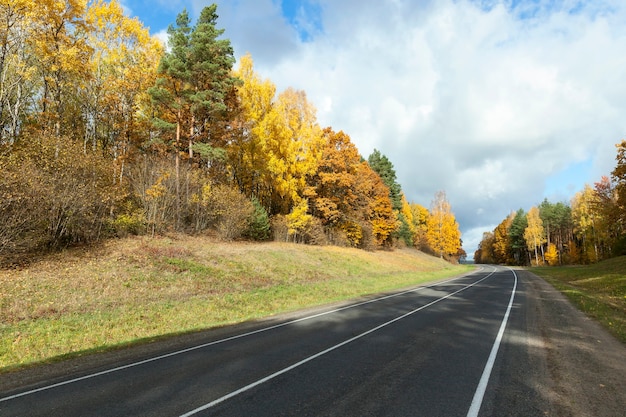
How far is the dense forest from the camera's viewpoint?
16.3 metres

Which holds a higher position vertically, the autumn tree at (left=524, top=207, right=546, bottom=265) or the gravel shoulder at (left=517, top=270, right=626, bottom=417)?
the autumn tree at (left=524, top=207, right=546, bottom=265)

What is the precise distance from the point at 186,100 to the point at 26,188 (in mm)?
14351

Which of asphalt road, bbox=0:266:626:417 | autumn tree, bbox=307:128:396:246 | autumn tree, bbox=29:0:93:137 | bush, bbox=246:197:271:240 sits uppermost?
autumn tree, bbox=29:0:93:137

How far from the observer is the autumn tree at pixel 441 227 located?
235 feet

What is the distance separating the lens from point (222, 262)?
21.0 m

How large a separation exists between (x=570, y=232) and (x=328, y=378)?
103 m

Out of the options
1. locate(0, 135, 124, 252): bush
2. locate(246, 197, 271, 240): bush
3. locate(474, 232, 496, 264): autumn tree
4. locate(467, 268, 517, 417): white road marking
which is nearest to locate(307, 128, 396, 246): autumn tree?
locate(246, 197, 271, 240): bush

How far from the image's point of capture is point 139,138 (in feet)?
94.6

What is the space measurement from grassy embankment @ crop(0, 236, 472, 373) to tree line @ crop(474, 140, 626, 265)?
3404cm

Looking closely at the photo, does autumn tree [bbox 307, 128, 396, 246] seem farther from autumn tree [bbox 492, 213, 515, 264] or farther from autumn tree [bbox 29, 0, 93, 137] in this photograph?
autumn tree [bbox 492, 213, 515, 264]

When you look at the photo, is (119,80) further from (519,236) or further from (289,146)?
(519,236)

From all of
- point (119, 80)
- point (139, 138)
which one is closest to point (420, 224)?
point (139, 138)

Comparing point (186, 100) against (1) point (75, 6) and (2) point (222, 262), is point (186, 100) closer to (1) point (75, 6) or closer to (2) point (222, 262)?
(1) point (75, 6)

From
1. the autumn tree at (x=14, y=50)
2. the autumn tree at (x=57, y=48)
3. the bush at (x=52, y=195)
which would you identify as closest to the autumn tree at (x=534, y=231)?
the bush at (x=52, y=195)
